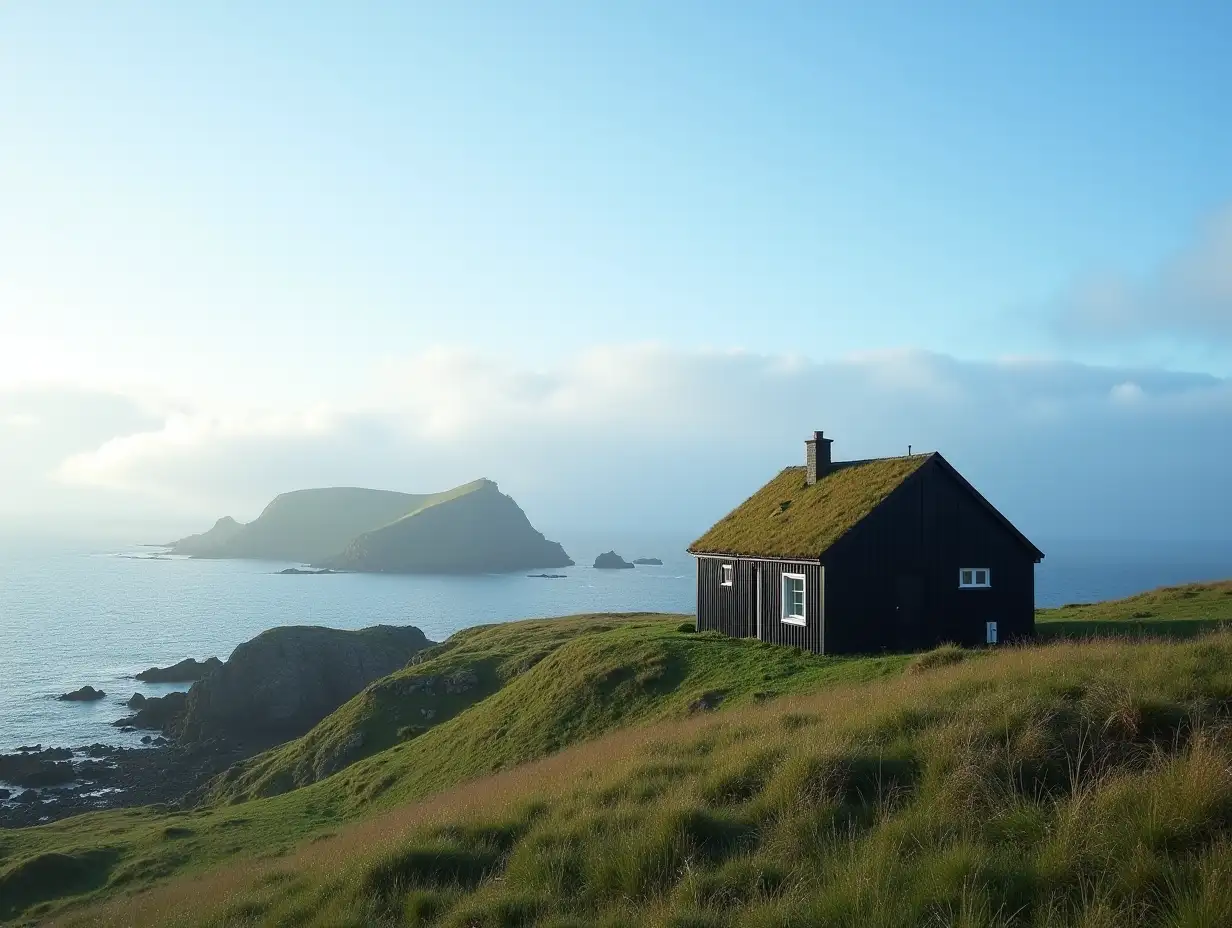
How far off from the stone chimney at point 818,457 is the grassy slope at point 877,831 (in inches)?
1001

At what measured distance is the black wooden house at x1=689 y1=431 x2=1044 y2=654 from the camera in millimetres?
31188

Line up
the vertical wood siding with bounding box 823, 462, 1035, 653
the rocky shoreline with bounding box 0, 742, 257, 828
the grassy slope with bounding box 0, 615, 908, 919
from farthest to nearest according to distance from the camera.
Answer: the rocky shoreline with bounding box 0, 742, 257, 828, the vertical wood siding with bounding box 823, 462, 1035, 653, the grassy slope with bounding box 0, 615, 908, 919

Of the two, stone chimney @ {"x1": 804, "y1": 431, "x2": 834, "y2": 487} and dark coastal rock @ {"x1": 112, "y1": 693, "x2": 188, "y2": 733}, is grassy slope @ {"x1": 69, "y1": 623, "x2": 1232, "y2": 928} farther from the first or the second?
dark coastal rock @ {"x1": 112, "y1": 693, "x2": 188, "y2": 733}

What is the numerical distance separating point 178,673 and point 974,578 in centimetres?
8536

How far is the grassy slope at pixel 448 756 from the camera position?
2616cm

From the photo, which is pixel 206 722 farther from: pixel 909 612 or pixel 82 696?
pixel 909 612

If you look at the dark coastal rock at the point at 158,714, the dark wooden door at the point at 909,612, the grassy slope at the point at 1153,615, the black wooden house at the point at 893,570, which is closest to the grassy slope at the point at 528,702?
the black wooden house at the point at 893,570

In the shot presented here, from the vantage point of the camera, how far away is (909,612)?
3200 centimetres

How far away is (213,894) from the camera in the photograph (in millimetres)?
13695

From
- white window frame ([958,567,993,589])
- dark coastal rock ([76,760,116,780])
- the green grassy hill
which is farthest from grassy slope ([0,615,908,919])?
dark coastal rock ([76,760,116,780])

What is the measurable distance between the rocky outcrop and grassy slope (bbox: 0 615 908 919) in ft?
105

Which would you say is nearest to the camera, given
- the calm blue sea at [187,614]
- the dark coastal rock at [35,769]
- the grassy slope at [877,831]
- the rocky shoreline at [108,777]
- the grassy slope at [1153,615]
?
the grassy slope at [877,831]

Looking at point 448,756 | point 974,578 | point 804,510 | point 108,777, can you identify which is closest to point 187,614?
point 108,777

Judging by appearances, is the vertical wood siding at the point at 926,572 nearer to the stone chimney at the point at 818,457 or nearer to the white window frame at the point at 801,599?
the white window frame at the point at 801,599
